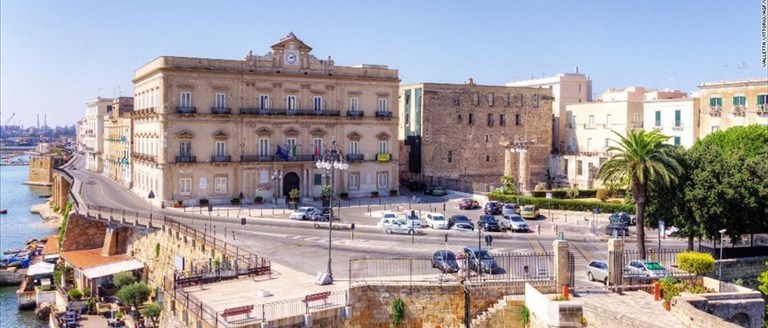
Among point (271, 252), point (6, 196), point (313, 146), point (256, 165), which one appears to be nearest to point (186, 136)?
point (256, 165)

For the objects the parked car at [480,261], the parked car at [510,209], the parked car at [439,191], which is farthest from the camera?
the parked car at [439,191]

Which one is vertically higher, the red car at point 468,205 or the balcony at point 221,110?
the balcony at point 221,110

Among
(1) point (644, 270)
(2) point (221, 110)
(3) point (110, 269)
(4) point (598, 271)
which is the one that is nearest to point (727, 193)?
(1) point (644, 270)

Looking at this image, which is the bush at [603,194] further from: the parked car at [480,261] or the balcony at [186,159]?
the balcony at [186,159]

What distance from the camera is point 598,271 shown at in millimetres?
29703

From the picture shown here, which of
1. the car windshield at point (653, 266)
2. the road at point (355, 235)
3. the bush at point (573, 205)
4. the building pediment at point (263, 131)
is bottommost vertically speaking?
the road at point (355, 235)

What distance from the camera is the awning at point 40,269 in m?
51.8

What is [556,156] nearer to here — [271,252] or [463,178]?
[463,178]

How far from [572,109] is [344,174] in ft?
92.9

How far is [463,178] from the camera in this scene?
7406 centimetres

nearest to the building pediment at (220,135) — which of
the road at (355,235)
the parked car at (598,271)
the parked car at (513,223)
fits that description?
the road at (355,235)

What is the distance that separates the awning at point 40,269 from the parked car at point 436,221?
26520 millimetres

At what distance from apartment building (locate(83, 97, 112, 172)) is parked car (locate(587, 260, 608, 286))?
82.9 m

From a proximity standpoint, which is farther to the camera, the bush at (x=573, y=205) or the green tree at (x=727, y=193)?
the bush at (x=573, y=205)
